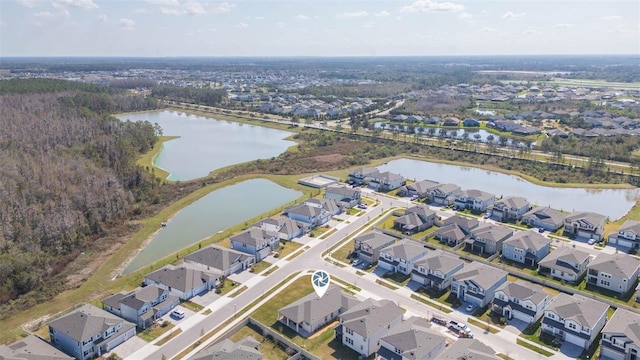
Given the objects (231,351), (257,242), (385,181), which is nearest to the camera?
(231,351)

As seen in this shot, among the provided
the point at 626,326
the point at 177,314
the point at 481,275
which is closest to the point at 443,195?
the point at 481,275

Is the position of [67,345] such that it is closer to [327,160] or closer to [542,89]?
[327,160]

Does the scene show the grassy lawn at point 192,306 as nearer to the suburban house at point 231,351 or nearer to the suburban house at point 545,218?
the suburban house at point 231,351

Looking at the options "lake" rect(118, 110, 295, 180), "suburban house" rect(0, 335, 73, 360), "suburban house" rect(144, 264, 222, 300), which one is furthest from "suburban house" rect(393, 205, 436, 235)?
"lake" rect(118, 110, 295, 180)

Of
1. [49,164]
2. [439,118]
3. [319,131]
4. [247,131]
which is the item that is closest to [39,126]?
[49,164]

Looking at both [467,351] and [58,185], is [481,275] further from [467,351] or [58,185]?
[58,185]

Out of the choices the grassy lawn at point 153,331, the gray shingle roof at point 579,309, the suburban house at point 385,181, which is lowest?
the grassy lawn at point 153,331

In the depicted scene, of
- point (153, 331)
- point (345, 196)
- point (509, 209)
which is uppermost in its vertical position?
point (345, 196)

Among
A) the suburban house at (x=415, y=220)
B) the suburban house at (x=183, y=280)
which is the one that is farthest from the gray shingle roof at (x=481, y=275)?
the suburban house at (x=183, y=280)
